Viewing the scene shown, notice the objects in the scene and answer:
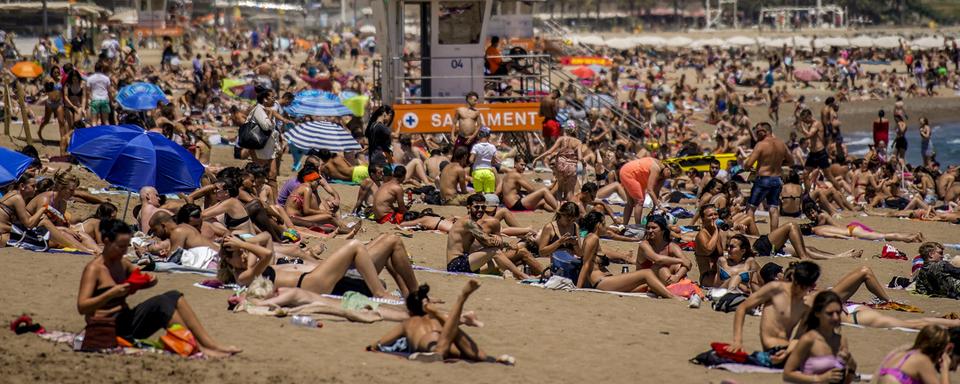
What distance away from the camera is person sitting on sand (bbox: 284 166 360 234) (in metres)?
13.1

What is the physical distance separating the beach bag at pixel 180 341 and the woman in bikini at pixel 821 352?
3608 mm

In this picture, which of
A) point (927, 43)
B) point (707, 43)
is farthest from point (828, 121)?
point (707, 43)

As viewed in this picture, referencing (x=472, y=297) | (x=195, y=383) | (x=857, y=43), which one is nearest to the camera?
(x=195, y=383)

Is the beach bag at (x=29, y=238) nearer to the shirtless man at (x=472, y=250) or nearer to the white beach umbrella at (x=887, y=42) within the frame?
the shirtless man at (x=472, y=250)

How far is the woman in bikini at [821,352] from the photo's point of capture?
7449 millimetres

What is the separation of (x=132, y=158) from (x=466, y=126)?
6536mm

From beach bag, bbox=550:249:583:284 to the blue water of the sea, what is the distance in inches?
914

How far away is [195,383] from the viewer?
7.45 meters

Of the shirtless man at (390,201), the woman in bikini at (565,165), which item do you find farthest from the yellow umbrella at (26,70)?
the shirtless man at (390,201)

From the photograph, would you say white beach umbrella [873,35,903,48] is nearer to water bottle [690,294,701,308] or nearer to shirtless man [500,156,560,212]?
shirtless man [500,156,560,212]

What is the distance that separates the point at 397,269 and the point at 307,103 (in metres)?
10.1

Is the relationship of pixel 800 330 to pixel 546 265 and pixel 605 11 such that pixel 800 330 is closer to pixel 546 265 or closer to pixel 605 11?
pixel 546 265

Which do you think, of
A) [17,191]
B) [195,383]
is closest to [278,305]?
[195,383]

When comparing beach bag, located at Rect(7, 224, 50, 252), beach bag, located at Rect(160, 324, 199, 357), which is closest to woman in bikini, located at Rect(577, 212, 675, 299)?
beach bag, located at Rect(160, 324, 199, 357)
